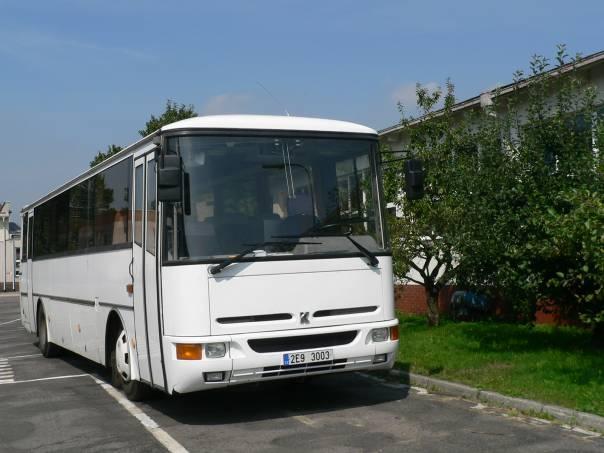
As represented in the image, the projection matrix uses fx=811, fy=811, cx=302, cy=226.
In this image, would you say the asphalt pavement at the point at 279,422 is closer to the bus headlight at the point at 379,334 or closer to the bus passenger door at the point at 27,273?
the bus headlight at the point at 379,334

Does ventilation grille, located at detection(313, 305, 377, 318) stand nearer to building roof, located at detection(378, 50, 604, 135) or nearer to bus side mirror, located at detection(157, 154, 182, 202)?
bus side mirror, located at detection(157, 154, 182, 202)

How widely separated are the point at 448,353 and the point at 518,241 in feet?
7.10

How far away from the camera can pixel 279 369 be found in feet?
26.3

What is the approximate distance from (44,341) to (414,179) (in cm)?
930

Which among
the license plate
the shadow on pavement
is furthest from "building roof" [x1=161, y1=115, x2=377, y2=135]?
the shadow on pavement

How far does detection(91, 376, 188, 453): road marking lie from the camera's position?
736 cm

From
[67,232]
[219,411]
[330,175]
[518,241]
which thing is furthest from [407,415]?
[67,232]

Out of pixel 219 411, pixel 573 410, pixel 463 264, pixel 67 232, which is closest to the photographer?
pixel 573 410

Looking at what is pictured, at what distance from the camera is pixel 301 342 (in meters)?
8.16

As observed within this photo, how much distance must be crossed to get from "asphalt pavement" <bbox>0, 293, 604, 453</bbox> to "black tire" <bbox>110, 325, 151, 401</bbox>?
5.4 inches

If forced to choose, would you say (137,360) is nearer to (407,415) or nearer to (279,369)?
(279,369)

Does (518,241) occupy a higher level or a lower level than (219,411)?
higher

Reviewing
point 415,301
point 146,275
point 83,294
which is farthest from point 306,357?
point 415,301

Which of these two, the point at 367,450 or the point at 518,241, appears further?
the point at 518,241
